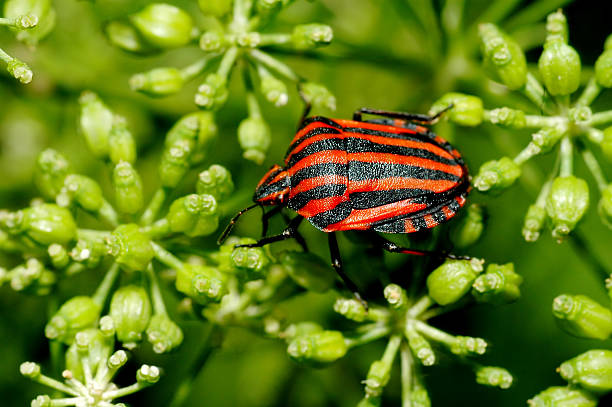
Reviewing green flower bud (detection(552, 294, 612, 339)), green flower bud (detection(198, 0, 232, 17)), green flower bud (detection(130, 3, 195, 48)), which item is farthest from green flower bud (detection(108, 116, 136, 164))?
green flower bud (detection(552, 294, 612, 339))

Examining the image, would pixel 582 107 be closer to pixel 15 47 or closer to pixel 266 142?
pixel 266 142

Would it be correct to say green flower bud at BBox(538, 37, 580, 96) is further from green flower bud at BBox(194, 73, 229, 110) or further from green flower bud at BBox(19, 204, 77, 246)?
green flower bud at BBox(19, 204, 77, 246)

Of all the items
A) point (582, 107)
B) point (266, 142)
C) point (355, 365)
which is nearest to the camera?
point (582, 107)

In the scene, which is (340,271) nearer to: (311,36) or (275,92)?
(275,92)

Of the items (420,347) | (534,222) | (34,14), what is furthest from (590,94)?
(34,14)

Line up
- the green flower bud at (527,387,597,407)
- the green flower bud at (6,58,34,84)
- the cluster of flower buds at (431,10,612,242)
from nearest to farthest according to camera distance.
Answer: the green flower bud at (6,58,34,84), the green flower bud at (527,387,597,407), the cluster of flower buds at (431,10,612,242)

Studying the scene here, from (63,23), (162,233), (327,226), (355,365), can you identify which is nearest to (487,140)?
(355,365)

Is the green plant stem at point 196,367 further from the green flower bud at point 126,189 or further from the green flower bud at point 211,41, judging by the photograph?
the green flower bud at point 211,41
